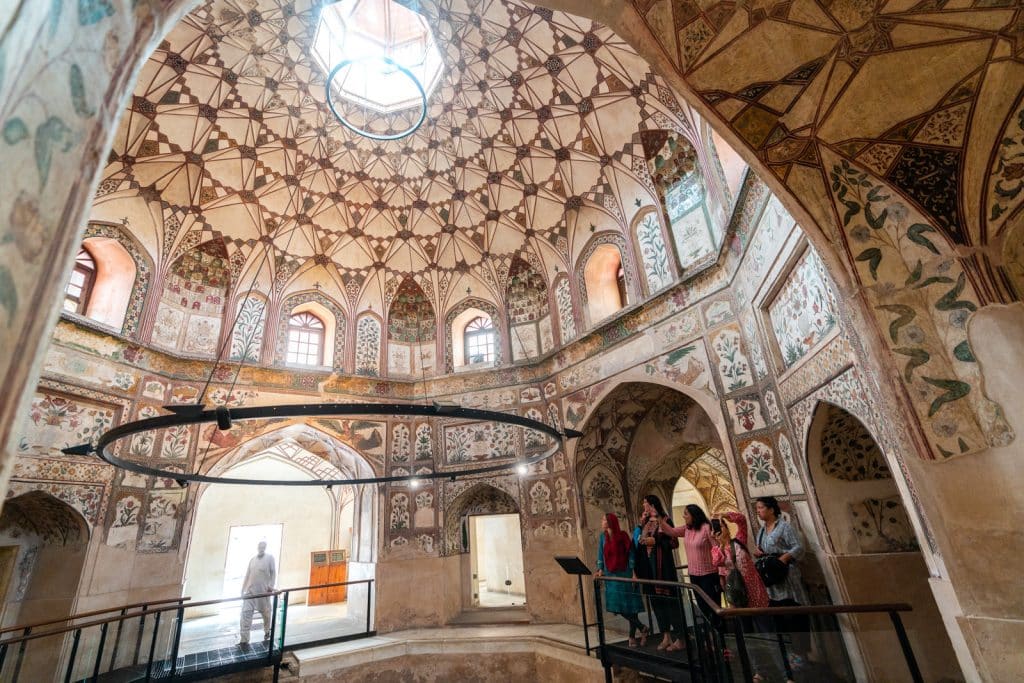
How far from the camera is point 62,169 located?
4.12 feet

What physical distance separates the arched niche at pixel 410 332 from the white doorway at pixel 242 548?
8311 millimetres

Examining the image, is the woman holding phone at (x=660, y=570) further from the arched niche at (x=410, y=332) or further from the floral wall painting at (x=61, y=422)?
the floral wall painting at (x=61, y=422)

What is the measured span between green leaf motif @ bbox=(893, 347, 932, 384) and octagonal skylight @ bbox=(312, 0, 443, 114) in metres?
9.38

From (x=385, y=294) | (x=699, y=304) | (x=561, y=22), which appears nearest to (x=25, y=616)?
(x=385, y=294)

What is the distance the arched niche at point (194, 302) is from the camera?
383 inches

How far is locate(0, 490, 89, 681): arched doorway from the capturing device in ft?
24.2

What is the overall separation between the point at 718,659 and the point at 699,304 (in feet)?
16.5

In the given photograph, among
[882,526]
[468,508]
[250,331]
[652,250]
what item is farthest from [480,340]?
[882,526]

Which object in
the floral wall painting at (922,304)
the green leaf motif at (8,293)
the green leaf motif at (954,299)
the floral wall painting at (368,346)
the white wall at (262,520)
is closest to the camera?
the green leaf motif at (8,293)

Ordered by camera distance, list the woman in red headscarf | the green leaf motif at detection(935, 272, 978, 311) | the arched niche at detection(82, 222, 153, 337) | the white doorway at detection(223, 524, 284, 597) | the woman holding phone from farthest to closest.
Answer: the white doorway at detection(223, 524, 284, 597)
the arched niche at detection(82, 222, 153, 337)
the woman in red headscarf
the woman holding phone
the green leaf motif at detection(935, 272, 978, 311)

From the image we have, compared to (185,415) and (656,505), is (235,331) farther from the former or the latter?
(656,505)

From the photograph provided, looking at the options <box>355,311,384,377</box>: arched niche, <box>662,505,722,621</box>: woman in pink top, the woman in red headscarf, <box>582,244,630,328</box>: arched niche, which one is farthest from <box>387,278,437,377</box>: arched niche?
<box>662,505,722,621</box>: woman in pink top

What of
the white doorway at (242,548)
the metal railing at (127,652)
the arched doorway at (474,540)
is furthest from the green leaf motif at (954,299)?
the white doorway at (242,548)

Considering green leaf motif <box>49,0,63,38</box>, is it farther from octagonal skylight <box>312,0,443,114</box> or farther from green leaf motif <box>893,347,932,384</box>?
octagonal skylight <box>312,0,443,114</box>
